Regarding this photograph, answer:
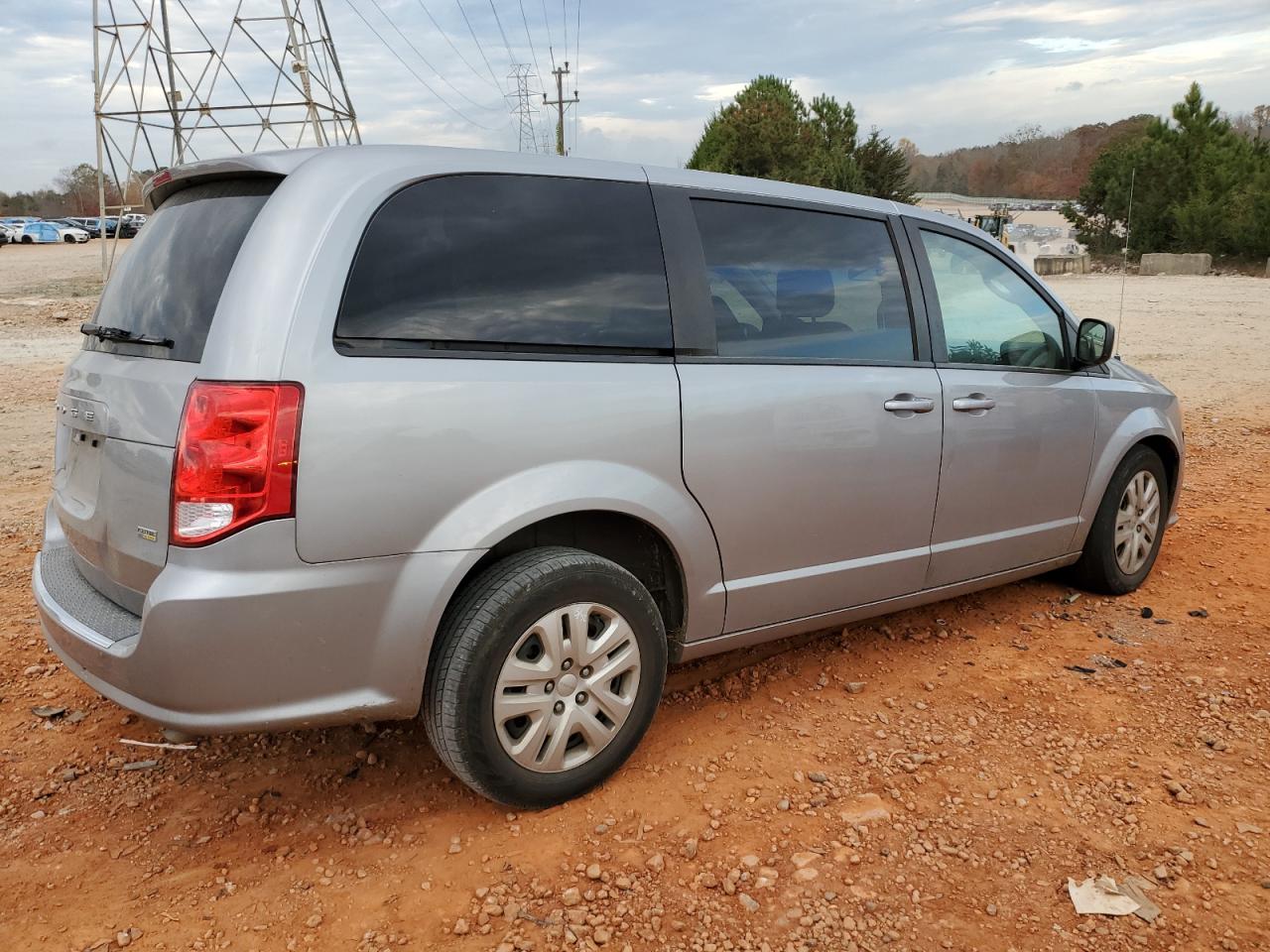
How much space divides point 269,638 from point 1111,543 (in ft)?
12.2

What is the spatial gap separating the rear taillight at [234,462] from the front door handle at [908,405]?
204 centimetres

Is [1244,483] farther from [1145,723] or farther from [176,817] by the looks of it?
[176,817]

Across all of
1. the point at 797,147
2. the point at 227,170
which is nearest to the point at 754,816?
the point at 227,170

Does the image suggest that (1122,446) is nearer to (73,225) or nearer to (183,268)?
(183,268)

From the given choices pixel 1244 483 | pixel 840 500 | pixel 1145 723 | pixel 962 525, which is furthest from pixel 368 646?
pixel 1244 483

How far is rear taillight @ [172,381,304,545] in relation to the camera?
2266mm

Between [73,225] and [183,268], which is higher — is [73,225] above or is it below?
above

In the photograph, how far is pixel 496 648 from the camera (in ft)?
8.35

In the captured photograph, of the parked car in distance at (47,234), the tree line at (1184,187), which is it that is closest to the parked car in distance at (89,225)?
the parked car in distance at (47,234)

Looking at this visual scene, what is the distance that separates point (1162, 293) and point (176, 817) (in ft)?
84.0

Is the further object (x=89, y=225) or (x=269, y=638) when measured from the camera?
(x=89, y=225)

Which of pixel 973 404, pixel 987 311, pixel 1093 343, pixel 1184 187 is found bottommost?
pixel 973 404

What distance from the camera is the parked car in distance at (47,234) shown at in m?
51.1

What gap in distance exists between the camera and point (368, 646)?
8.02ft
